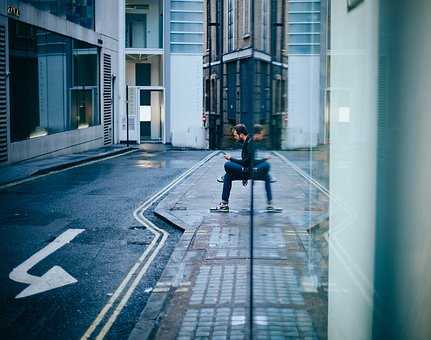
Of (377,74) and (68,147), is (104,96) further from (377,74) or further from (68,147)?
(377,74)

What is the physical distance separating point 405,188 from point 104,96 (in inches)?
1076

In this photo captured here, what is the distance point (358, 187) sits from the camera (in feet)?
12.7

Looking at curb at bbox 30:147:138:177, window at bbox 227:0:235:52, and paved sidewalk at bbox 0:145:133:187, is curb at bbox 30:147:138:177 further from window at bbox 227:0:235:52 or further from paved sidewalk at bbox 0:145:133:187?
window at bbox 227:0:235:52

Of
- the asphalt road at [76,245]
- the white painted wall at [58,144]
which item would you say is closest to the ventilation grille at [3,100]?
the white painted wall at [58,144]

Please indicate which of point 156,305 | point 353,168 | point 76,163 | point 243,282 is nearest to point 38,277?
point 156,305

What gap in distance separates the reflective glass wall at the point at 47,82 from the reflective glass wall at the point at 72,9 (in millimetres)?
822

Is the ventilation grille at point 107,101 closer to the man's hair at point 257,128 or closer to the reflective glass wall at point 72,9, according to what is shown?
the reflective glass wall at point 72,9

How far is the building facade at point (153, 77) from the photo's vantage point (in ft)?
102

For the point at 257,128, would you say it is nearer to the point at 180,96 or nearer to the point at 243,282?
the point at 243,282

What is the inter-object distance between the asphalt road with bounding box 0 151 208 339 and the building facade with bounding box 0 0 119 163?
131 inches

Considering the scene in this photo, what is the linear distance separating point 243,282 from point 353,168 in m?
2.88

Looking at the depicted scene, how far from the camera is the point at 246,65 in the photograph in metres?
3.21

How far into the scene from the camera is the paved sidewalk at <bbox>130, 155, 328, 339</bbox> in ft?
17.1

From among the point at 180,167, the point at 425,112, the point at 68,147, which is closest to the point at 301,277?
the point at 425,112
